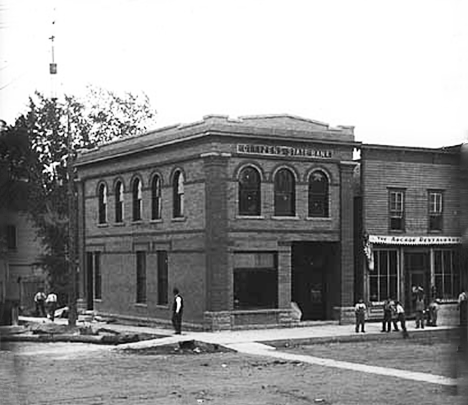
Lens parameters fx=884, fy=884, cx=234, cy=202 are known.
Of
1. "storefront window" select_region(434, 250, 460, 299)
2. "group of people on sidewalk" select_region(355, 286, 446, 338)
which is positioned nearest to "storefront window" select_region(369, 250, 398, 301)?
"group of people on sidewalk" select_region(355, 286, 446, 338)

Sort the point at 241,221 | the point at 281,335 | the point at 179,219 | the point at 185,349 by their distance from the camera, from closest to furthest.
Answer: the point at 185,349
the point at 281,335
the point at 241,221
the point at 179,219

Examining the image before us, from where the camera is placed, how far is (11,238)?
5.09 feet

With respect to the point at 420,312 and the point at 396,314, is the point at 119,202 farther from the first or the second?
the point at 420,312

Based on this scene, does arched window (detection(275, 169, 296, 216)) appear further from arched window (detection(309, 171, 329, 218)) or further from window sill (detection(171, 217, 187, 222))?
window sill (detection(171, 217, 187, 222))

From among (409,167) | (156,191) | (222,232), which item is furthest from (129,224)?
(409,167)

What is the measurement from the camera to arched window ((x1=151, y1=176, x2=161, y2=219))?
2387 cm

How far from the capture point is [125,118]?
38938mm

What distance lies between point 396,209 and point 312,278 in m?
3.04

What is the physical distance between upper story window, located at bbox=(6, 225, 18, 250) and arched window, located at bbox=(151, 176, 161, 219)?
73.1ft

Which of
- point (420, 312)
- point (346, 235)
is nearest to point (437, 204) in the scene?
point (420, 312)

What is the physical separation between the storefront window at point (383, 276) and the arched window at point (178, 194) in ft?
17.5

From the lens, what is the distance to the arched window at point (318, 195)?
2283 cm

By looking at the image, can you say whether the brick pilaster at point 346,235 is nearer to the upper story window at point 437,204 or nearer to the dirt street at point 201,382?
the dirt street at point 201,382

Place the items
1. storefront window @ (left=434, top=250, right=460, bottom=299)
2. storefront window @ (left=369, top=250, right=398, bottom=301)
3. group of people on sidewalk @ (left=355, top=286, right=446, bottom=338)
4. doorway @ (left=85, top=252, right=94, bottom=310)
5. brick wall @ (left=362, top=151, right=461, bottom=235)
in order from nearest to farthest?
storefront window @ (left=434, top=250, right=460, bottom=299), group of people on sidewalk @ (left=355, top=286, right=446, bottom=338), brick wall @ (left=362, top=151, right=461, bottom=235), storefront window @ (left=369, top=250, right=398, bottom=301), doorway @ (left=85, top=252, right=94, bottom=310)
